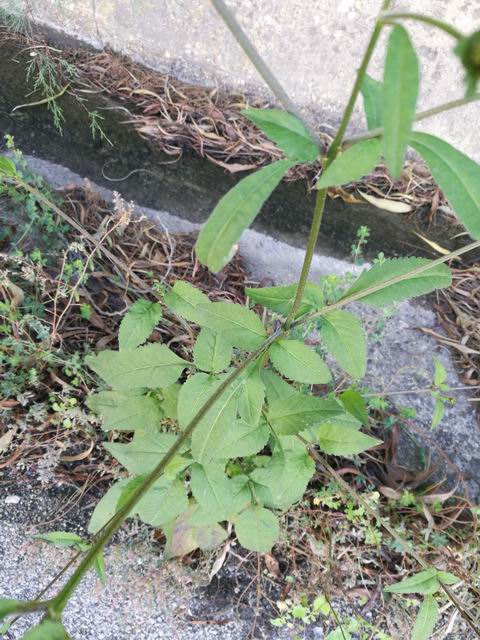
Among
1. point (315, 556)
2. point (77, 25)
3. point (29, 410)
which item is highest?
point (77, 25)

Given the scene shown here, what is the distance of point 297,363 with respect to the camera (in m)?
1.10

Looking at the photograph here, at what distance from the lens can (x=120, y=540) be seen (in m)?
1.55

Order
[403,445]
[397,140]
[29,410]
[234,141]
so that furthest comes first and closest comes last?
[234,141]
[403,445]
[29,410]
[397,140]

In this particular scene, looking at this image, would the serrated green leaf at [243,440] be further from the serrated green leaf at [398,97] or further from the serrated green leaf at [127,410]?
the serrated green leaf at [398,97]

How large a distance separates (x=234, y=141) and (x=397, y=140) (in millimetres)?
1994

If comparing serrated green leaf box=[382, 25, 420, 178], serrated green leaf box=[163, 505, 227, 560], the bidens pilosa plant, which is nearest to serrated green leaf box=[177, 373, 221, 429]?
the bidens pilosa plant

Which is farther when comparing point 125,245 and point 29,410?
point 125,245

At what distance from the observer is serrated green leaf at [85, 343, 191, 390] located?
46.6 inches

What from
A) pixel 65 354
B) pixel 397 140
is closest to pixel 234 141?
pixel 65 354

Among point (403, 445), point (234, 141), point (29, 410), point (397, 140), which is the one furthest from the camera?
point (234, 141)

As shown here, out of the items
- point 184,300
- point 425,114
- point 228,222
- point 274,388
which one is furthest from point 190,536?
point 425,114

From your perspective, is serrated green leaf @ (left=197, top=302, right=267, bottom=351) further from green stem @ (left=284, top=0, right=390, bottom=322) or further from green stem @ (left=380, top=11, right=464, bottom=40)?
green stem @ (left=380, top=11, right=464, bottom=40)

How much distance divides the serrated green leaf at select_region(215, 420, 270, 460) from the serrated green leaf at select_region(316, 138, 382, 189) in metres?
0.64

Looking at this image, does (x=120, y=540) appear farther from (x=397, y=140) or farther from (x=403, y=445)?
(x=397, y=140)
